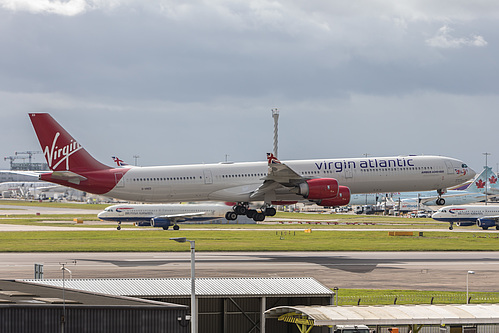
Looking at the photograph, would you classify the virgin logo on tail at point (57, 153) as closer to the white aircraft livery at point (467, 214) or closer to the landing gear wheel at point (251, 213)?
the landing gear wheel at point (251, 213)

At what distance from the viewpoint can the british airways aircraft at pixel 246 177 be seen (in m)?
72.6

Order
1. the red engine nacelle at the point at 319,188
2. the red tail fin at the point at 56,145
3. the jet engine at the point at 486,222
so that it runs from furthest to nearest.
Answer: the jet engine at the point at 486,222
the red tail fin at the point at 56,145
the red engine nacelle at the point at 319,188

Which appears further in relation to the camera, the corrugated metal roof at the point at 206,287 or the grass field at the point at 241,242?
the grass field at the point at 241,242

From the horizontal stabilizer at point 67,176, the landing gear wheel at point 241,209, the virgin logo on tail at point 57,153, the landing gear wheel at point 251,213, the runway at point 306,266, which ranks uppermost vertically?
the virgin logo on tail at point 57,153

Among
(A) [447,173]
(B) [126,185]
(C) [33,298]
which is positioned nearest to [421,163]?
(A) [447,173]

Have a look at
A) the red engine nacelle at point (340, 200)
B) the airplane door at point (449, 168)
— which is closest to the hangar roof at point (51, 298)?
the red engine nacelle at point (340, 200)

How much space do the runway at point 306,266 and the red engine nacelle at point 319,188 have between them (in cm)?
624

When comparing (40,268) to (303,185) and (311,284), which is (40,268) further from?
(303,185)

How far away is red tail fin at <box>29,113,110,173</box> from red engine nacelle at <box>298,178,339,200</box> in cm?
2189

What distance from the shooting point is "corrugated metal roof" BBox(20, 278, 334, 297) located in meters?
36.8

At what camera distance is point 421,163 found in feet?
266

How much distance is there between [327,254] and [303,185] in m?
10.7

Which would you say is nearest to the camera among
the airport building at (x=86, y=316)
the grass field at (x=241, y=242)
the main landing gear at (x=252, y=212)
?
the airport building at (x=86, y=316)

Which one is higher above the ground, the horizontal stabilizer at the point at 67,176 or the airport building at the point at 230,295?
the horizontal stabilizer at the point at 67,176
